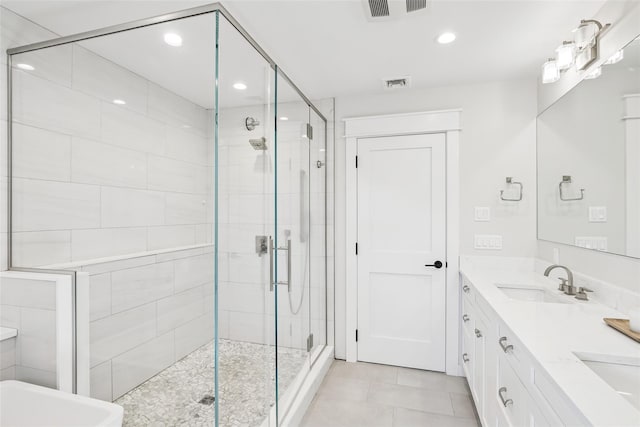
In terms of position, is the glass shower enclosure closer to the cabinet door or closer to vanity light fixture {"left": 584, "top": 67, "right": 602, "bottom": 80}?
the cabinet door

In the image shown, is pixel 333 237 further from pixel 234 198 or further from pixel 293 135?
pixel 234 198

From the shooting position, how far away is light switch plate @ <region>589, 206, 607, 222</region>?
1655 millimetres

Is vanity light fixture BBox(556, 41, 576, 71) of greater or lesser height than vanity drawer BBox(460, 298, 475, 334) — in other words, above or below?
above

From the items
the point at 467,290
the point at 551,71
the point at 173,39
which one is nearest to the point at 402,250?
the point at 467,290

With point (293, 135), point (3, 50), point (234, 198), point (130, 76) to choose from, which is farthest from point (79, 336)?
point (293, 135)

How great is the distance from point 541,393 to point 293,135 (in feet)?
6.07

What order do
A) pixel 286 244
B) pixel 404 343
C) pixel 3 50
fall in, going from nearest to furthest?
1. pixel 3 50
2. pixel 286 244
3. pixel 404 343

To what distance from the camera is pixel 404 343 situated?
277 centimetres

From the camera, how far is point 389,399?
230cm

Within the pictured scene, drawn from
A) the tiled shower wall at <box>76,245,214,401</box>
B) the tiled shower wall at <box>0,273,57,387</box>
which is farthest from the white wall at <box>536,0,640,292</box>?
the tiled shower wall at <box>0,273,57,387</box>

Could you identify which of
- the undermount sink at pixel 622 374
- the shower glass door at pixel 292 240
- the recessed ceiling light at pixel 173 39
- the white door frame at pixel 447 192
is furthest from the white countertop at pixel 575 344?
the recessed ceiling light at pixel 173 39

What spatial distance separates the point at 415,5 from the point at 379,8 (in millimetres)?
179

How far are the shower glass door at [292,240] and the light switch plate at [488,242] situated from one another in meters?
1.41

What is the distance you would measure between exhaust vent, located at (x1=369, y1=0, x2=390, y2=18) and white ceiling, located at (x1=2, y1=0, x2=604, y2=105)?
9 cm
